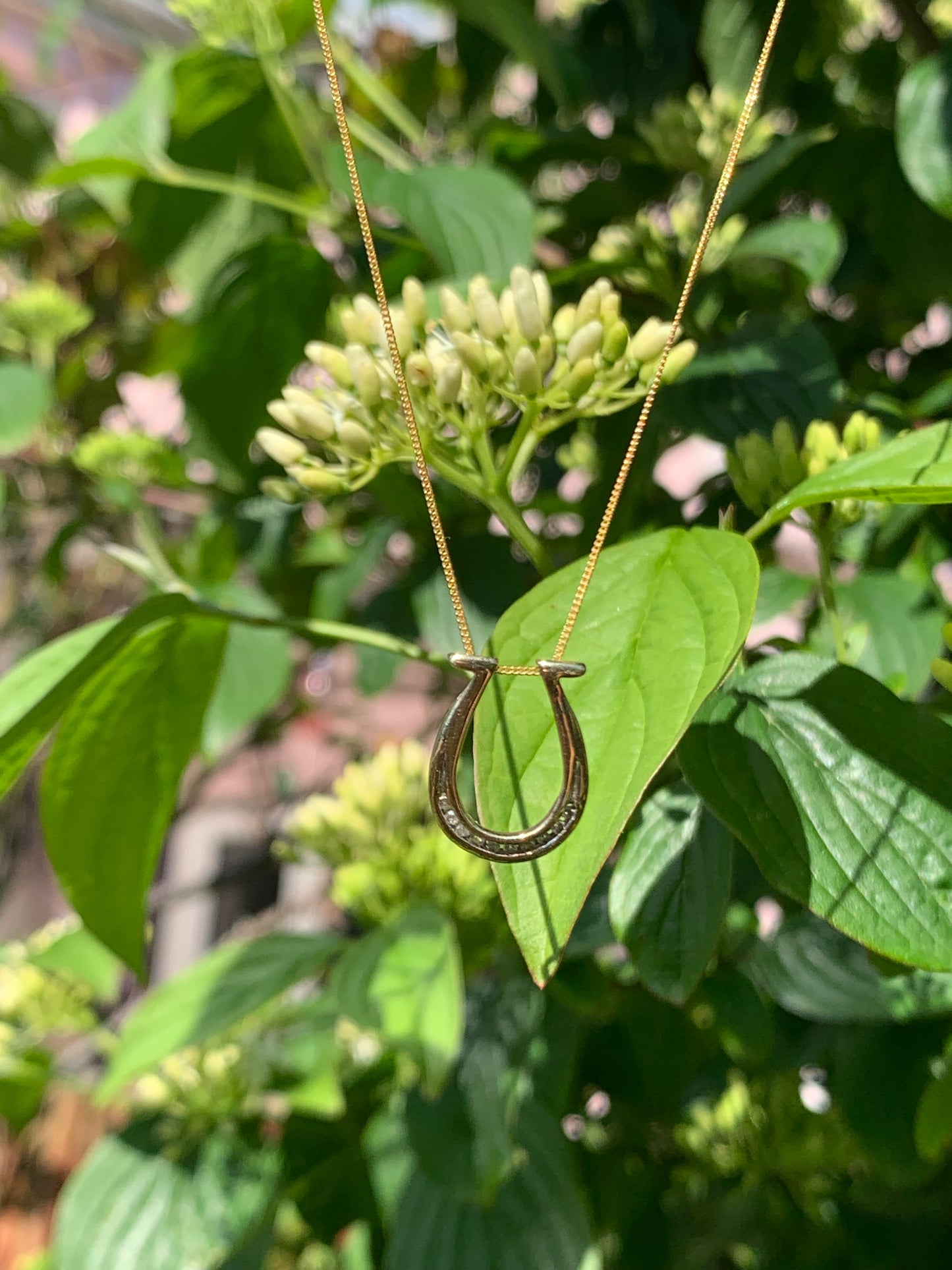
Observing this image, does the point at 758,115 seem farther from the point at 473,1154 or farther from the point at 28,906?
the point at 28,906

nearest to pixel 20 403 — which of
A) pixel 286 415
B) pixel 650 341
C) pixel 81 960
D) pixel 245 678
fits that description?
pixel 245 678

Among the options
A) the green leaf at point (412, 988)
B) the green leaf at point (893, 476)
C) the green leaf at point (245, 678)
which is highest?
the green leaf at point (893, 476)

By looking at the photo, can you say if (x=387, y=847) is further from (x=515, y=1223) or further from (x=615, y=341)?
(x=615, y=341)

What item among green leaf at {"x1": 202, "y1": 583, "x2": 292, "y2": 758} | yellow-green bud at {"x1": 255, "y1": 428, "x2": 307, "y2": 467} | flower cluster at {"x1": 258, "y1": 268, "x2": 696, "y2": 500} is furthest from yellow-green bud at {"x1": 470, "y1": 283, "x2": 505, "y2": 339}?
green leaf at {"x1": 202, "y1": 583, "x2": 292, "y2": 758}

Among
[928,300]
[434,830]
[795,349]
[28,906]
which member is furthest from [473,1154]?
[28,906]

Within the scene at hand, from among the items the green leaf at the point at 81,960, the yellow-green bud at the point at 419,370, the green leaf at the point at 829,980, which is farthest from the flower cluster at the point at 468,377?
the green leaf at the point at 81,960

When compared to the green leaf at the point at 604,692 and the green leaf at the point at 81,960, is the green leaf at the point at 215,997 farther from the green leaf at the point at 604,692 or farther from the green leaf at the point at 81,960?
the green leaf at the point at 604,692
